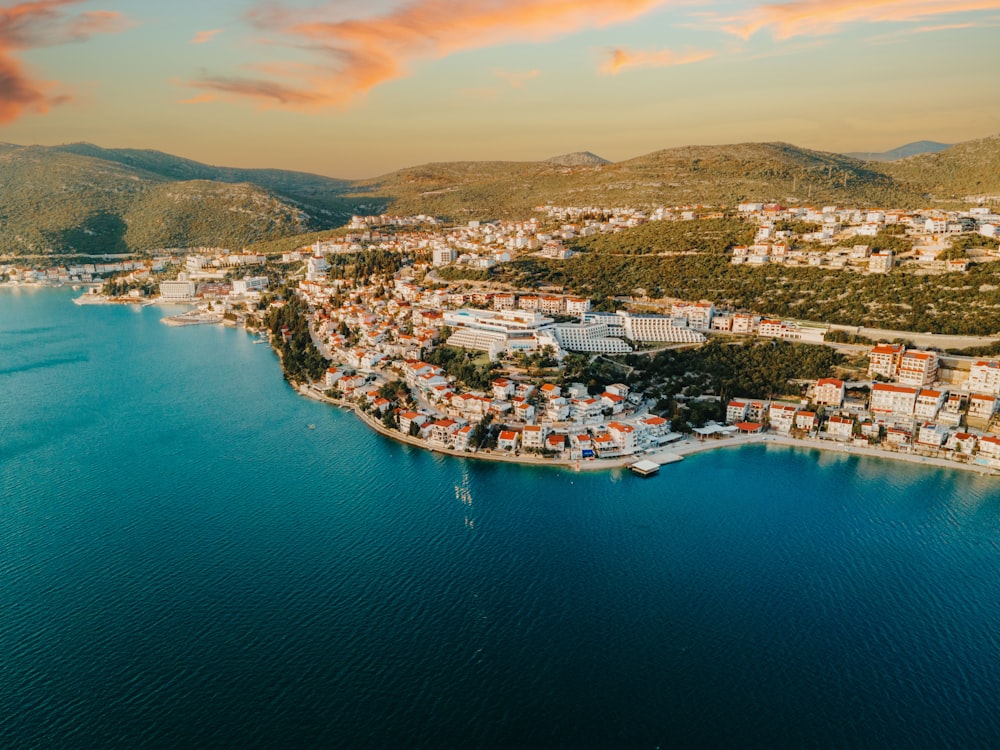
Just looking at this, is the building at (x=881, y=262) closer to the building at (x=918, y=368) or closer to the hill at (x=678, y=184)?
the building at (x=918, y=368)

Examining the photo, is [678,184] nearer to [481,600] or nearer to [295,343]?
[295,343]

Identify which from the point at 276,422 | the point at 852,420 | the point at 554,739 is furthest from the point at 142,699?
the point at 852,420

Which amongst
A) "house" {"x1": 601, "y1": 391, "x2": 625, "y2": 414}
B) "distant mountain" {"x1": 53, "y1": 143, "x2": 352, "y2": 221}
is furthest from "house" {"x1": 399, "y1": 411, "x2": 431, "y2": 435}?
"distant mountain" {"x1": 53, "y1": 143, "x2": 352, "y2": 221}

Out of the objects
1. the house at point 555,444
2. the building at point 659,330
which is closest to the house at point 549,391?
the house at point 555,444

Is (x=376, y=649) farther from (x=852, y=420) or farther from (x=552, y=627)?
(x=852, y=420)

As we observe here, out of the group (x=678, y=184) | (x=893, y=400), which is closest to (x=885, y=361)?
(x=893, y=400)

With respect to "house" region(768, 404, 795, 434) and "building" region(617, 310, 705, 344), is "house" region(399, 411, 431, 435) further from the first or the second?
"building" region(617, 310, 705, 344)
